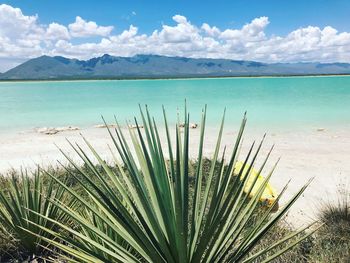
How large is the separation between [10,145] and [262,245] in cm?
1437

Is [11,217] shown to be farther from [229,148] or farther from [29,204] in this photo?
[229,148]

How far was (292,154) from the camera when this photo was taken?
13.2 meters

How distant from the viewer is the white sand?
27.2 feet

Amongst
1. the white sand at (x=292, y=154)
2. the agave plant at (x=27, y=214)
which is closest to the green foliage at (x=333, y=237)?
the white sand at (x=292, y=154)

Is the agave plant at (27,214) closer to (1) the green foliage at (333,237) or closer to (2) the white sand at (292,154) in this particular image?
(2) the white sand at (292,154)

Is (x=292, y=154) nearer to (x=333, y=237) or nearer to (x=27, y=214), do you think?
(x=333, y=237)

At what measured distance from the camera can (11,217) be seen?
3.79 metres

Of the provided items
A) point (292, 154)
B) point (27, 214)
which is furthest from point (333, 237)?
point (292, 154)

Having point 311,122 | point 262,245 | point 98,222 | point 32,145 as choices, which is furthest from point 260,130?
point 98,222

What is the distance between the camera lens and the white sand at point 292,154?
8.28 metres

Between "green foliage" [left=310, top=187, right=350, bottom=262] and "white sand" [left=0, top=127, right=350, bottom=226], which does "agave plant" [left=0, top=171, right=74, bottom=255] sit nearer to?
"white sand" [left=0, top=127, right=350, bottom=226]

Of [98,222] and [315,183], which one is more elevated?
[98,222]

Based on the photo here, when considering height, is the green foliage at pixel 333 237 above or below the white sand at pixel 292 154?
above

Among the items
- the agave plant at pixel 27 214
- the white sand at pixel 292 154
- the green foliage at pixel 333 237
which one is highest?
the agave plant at pixel 27 214
